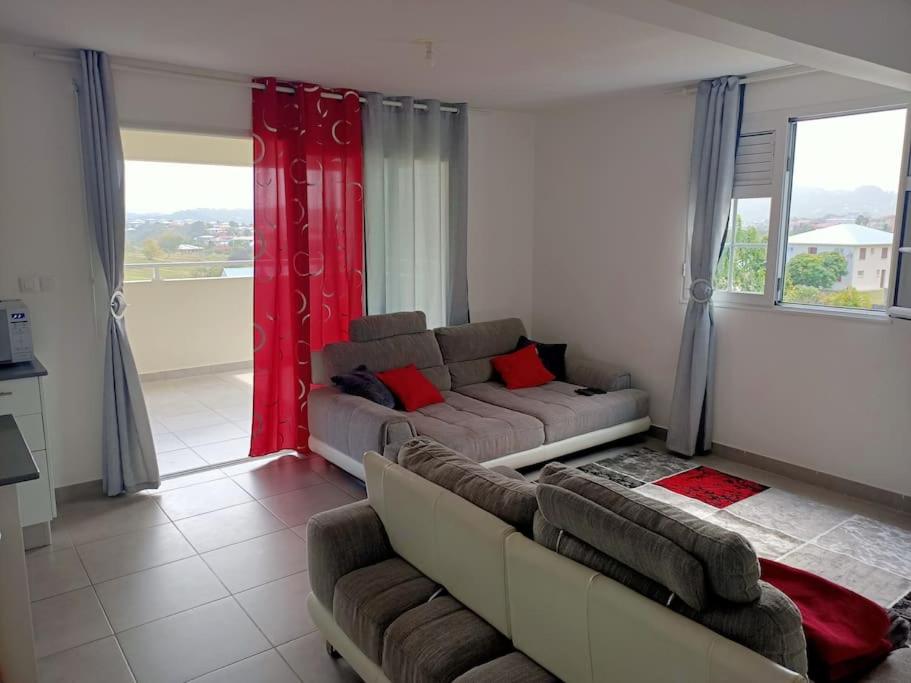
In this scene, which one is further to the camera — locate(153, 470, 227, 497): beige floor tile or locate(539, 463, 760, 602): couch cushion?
locate(153, 470, 227, 497): beige floor tile

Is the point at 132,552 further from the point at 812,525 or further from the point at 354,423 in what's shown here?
the point at 812,525

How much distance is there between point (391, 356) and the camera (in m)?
4.82

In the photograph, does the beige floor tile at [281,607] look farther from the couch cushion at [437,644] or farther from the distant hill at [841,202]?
the distant hill at [841,202]

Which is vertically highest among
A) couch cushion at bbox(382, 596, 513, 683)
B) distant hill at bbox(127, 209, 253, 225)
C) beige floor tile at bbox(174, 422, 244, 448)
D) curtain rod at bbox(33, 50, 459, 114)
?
curtain rod at bbox(33, 50, 459, 114)

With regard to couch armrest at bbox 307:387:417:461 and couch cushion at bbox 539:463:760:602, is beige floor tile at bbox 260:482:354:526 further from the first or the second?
couch cushion at bbox 539:463:760:602

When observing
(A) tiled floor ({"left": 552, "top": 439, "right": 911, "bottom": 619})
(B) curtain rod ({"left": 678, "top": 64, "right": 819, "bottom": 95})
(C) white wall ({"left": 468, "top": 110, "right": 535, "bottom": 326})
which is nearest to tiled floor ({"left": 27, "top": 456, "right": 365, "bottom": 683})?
(A) tiled floor ({"left": 552, "top": 439, "right": 911, "bottom": 619})

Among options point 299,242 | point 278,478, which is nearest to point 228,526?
point 278,478

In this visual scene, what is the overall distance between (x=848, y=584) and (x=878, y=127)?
258 centimetres

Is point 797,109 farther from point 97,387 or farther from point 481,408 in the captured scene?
point 97,387

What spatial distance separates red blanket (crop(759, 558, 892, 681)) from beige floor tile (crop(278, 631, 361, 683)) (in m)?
1.55

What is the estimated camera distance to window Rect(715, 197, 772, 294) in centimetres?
444

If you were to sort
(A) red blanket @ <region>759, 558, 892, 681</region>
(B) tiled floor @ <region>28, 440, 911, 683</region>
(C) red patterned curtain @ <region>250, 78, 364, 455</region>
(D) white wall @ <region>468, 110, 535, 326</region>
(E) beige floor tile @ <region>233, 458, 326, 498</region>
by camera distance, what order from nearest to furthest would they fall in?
(A) red blanket @ <region>759, 558, 892, 681</region>, (B) tiled floor @ <region>28, 440, 911, 683</region>, (E) beige floor tile @ <region>233, 458, 326, 498</region>, (C) red patterned curtain @ <region>250, 78, 364, 455</region>, (D) white wall @ <region>468, 110, 535, 326</region>

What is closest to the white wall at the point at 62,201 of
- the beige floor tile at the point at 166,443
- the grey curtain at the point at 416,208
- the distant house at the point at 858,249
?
the beige floor tile at the point at 166,443

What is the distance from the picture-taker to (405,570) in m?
2.33
